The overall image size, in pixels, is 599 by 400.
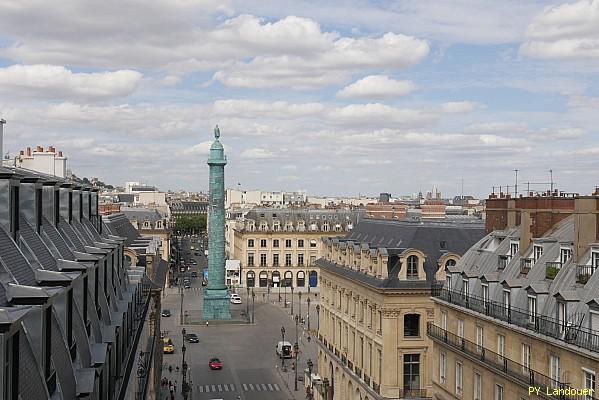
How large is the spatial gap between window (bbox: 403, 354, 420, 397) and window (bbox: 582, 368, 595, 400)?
24.0m

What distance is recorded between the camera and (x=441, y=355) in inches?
1614

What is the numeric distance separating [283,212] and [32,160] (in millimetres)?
99935

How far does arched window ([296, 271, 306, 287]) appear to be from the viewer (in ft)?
467

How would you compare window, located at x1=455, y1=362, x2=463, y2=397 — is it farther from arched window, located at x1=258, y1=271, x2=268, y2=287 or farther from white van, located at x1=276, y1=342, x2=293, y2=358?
arched window, located at x1=258, y1=271, x2=268, y2=287

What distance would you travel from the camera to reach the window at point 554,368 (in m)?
28.9

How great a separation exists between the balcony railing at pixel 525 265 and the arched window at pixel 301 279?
108m

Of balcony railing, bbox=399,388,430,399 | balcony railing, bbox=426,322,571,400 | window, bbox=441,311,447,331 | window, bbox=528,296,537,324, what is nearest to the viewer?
balcony railing, bbox=426,322,571,400

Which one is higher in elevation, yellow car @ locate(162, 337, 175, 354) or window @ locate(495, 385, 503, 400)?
window @ locate(495, 385, 503, 400)

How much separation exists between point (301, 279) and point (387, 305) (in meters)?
92.4

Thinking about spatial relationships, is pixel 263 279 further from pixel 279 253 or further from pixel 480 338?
pixel 480 338

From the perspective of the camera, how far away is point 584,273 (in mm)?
29922

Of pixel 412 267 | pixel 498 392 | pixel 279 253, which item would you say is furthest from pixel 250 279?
pixel 498 392

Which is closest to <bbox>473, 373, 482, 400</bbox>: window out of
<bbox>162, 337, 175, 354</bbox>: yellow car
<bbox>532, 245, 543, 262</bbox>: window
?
<bbox>532, 245, 543, 262</bbox>: window

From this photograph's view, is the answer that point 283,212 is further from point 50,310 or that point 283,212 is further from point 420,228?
point 50,310
